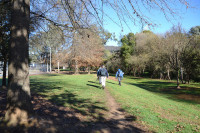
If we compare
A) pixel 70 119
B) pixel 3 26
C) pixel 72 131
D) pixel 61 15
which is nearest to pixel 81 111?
pixel 70 119

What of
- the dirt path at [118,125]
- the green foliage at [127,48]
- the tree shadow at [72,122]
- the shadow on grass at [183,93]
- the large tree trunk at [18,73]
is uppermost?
the green foliage at [127,48]

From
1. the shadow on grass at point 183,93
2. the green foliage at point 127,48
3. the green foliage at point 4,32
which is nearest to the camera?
the green foliage at point 4,32

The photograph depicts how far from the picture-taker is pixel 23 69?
3.81 meters

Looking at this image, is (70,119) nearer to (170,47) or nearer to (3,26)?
(3,26)

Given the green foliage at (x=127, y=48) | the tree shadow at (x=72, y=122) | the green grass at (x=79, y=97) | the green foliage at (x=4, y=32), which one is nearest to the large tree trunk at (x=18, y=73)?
the tree shadow at (x=72, y=122)

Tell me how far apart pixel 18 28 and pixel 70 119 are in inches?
119

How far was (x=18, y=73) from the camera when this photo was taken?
147 inches

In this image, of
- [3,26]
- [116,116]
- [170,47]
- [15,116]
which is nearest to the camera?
[15,116]

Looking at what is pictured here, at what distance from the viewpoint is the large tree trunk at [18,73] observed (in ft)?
12.1

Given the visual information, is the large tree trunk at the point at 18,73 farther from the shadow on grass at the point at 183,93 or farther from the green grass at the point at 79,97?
the shadow on grass at the point at 183,93

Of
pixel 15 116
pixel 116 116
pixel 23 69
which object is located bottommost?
pixel 116 116

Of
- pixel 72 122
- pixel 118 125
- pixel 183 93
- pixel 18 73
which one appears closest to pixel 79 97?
pixel 72 122

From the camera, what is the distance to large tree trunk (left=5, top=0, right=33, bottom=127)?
3.69m

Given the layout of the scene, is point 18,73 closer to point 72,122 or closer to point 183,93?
point 72,122
